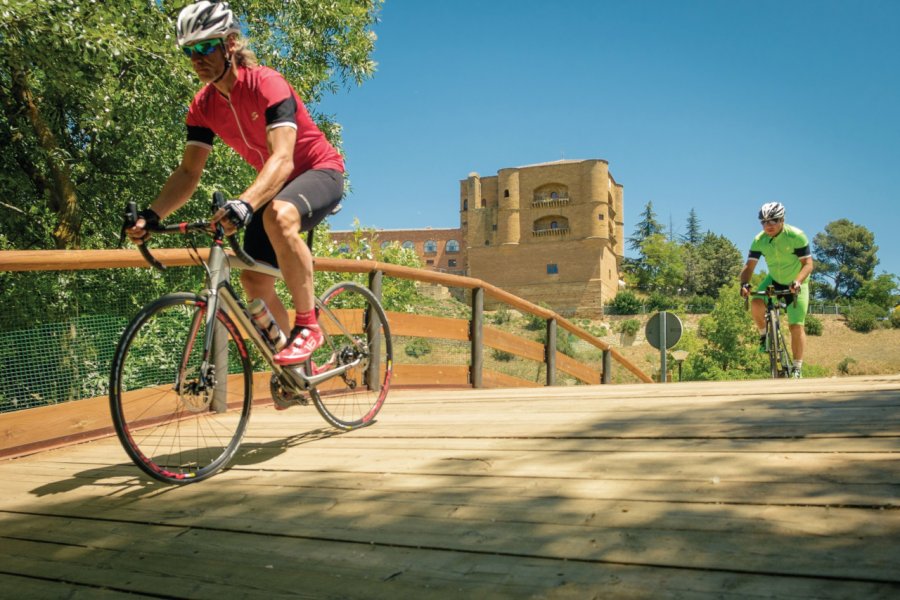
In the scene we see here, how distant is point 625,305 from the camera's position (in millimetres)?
84750

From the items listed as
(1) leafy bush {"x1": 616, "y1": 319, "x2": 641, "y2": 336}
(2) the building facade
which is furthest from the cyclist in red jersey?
(2) the building facade

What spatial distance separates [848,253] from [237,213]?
487 feet

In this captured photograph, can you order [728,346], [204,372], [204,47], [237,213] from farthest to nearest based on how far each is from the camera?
[728,346] < [204,47] < [204,372] < [237,213]

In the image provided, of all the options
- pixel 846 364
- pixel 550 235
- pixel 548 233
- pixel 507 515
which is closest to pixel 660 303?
pixel 550 235

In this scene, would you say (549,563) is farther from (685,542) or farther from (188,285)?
(188,285)

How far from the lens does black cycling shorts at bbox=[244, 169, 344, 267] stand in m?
3.37

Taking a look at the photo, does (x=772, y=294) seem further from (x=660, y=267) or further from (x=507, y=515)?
(x=660, y=267)

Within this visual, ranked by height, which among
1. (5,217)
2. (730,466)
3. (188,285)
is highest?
(5,217)

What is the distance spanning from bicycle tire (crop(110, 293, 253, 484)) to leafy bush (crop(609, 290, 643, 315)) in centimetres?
8312

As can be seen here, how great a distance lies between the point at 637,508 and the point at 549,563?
18.8 inches

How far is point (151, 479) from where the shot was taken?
3.16 m

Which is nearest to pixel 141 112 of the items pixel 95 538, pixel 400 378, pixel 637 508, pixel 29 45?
pixel 29 45

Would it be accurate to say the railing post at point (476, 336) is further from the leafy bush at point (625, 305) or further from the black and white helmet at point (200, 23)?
the leafy bush at point (625, 305)

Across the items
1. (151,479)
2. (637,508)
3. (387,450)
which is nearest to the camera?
(637,508)
